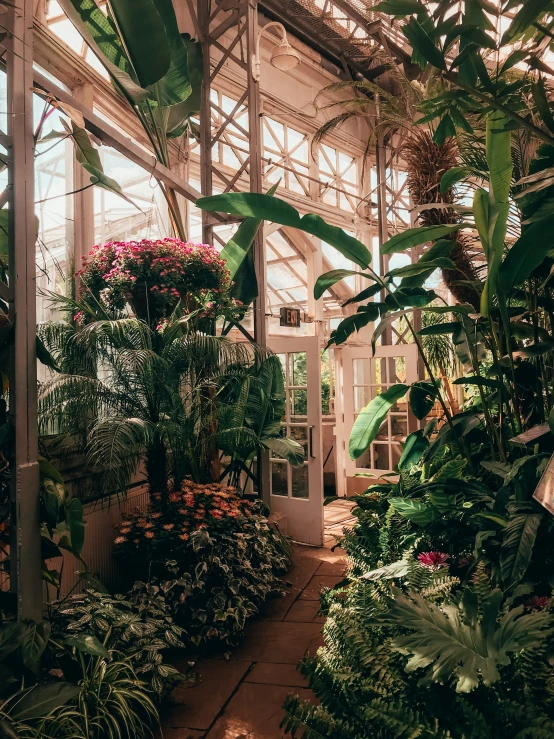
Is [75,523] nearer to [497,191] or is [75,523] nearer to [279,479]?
→ [497,191]

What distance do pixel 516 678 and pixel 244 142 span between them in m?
5.48

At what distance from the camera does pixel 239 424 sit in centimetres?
396

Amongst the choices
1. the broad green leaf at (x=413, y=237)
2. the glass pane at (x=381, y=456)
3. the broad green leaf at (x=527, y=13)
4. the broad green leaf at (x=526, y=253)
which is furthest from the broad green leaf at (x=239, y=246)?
the glass pane at (x=381, y=456)

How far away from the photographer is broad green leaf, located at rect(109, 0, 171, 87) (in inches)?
96.7

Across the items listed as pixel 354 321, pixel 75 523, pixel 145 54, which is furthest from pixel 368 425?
pixel 145 54

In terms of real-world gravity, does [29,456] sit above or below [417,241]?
below

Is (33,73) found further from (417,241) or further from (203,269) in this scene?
(417,241)

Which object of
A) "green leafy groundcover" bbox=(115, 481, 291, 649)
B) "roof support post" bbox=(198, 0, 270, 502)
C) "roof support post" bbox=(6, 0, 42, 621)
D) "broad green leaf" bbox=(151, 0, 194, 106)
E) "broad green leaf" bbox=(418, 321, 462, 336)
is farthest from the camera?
"roof support post" bbox=(198, 0, 270, 502)

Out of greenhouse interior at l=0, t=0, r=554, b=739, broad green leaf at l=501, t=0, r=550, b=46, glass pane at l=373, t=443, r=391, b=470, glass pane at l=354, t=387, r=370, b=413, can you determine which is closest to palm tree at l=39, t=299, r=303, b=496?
greenhouse interior at l=0, t=0, r=554, b=739

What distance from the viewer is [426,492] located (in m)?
2.66

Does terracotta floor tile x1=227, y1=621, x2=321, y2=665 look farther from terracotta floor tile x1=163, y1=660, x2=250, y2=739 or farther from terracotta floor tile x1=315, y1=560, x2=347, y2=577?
terracotta floor tile x1=315, y1=560, x2=347, y2=577

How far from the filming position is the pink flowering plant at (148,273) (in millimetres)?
3275

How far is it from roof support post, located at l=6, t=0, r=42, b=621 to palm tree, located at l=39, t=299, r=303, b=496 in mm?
543

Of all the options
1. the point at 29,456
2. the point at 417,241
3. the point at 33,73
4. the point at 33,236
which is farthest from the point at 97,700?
the point at 33,73
